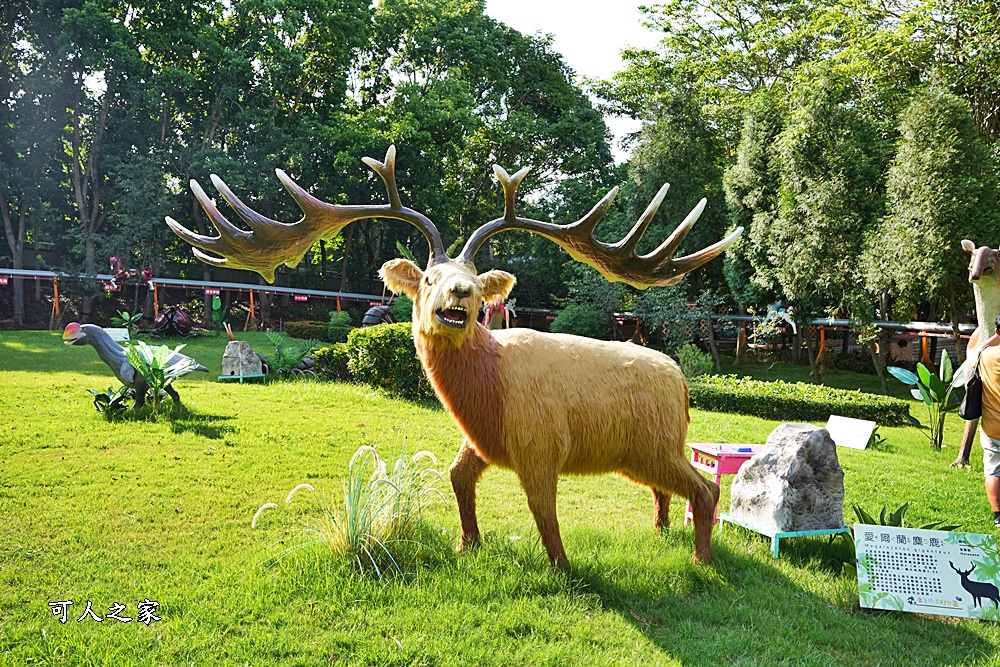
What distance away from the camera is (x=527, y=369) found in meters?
3.99

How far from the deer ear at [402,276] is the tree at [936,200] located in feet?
41.0

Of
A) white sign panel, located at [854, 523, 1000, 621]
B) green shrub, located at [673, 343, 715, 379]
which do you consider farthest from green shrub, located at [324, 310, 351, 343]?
white sign panel, located at [854, 523, 1000, 621]

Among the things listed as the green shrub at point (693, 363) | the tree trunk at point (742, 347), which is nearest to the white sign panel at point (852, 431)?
the green shrub at point (693, 363)

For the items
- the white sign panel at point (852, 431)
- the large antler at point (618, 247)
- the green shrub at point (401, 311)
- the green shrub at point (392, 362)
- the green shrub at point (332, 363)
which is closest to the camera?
the large antler at point (618, 247)

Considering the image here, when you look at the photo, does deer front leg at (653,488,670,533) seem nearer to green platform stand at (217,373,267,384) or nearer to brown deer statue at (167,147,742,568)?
brown deer statue at (167,147,742,568)

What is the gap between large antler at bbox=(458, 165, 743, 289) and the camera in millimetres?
4207

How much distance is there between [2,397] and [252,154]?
14843 millimetres

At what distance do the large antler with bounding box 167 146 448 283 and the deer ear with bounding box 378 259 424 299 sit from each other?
0.16 metres

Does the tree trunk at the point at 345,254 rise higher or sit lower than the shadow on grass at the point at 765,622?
higher

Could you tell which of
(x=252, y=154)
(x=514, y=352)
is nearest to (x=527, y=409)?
(x=514, y=352)

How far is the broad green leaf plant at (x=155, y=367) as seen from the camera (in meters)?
7.69

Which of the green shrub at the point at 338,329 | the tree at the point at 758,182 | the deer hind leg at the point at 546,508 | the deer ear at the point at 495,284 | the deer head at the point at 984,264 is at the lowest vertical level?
the deer hind leg at the point at 546,508

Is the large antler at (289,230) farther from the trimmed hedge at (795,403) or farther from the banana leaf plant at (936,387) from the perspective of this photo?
the trimmed hedge at (795,403)

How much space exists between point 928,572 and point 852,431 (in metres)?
5.32
